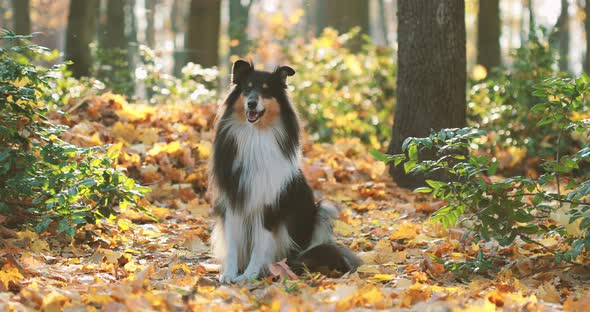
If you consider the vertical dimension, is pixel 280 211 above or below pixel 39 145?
below

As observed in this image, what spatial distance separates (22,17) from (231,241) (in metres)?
11.3

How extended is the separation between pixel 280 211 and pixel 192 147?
351 centimetres

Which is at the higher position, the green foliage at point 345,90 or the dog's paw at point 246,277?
the green foliage at point 345,90

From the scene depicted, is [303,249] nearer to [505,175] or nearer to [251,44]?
[505,175]

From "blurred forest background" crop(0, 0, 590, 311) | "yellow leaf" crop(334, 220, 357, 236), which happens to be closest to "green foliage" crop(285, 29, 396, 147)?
"blurred forest background" crop(0, 0, 590, 311)

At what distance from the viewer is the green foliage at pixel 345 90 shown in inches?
477

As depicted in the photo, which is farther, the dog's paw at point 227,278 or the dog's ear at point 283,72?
the dog's ear at point 283,72

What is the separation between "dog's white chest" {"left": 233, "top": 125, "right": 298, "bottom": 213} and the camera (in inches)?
214

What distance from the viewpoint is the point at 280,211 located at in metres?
5.46

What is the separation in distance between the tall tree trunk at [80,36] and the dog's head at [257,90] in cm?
719

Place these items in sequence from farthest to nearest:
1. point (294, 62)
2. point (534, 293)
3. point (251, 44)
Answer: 1. point (251, 44)
2. point (294, 62)
3. point (534, 293)

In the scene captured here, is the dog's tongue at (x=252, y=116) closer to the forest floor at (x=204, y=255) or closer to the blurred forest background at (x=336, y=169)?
the blurred forest background at (x=336, y=169)

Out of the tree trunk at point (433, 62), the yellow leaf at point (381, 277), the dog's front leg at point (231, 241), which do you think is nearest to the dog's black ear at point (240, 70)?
the dog's front leg at point (231, 241)

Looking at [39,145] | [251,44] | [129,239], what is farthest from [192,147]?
[251,44]
